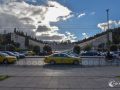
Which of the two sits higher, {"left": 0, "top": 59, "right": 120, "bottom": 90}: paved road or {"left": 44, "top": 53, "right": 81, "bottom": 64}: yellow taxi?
{"left": 44, "top": 53, "right": 81, "bottom": 64}: yellow taxi

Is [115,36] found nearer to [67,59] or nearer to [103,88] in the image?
[67,59]

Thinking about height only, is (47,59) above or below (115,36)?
below

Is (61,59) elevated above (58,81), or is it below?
above

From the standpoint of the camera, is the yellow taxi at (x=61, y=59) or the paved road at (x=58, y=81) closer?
the paved road at (x=58, y=81)

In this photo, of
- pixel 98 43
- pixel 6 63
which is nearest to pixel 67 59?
pixel 6 63

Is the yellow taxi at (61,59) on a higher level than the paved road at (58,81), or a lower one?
higher

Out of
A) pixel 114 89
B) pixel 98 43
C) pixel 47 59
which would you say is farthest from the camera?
pixel 98 43

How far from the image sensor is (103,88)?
17797 millimetres

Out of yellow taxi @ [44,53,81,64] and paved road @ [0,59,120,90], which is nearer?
paved road @ [0,59,120,90]

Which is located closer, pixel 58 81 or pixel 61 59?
pixel 58 81

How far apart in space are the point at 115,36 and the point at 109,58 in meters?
94.6

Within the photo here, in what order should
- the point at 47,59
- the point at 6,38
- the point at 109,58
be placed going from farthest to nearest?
the point at 6,38 < the point at 109,58 < the point at 47,59

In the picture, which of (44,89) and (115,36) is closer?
(44,89)

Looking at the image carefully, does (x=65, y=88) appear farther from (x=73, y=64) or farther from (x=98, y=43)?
(x=98, y=43)
